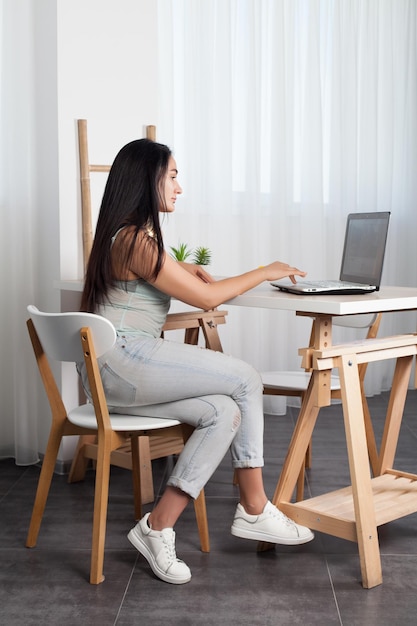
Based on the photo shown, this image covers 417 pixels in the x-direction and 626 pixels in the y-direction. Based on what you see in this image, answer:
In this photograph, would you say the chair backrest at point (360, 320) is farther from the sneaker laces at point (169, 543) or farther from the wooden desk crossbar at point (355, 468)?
the sneaker laces at point (169, 543)

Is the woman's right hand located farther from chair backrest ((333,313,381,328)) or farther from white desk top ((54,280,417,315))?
chair backrest ((333,313,381,328))

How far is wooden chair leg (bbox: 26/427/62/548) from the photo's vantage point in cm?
216

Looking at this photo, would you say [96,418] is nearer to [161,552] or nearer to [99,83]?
[161,552]

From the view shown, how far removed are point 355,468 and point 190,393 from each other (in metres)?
0.44

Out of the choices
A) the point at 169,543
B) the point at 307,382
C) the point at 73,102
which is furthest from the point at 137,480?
the point at 73,102

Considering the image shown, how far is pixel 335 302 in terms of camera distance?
6.07 feet

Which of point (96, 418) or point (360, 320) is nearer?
point (96, 418)

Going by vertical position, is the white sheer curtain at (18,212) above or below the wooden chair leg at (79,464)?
above

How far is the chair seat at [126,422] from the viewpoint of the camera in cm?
197

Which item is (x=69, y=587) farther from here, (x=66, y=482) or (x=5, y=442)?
(x=5, y=442)

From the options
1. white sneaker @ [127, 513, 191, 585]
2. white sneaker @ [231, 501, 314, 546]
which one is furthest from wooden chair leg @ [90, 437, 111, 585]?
white sneaker @ [231, 501, 314, 546]

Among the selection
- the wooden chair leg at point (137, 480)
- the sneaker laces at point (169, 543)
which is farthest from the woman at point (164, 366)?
the wooden chair leg at point (137, 480)

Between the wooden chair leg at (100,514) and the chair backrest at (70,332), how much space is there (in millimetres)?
226

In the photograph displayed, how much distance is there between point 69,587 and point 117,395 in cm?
47
